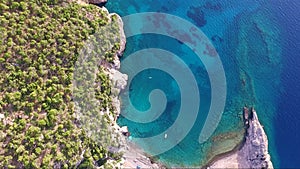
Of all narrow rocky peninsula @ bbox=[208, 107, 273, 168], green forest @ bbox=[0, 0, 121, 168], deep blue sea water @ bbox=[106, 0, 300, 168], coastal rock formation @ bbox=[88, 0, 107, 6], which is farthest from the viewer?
coastal rock formation @ bbox=[88, 0, 107, 6]

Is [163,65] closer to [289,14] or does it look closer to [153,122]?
[153,122]

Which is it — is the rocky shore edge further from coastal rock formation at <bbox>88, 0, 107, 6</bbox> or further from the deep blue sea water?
coastal rock formation at <bbox>88, 0, 107, 6</bbox>

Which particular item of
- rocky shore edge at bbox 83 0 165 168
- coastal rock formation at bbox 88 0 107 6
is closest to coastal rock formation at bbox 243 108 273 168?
rocky shore edge at bbox 83 0 165 168

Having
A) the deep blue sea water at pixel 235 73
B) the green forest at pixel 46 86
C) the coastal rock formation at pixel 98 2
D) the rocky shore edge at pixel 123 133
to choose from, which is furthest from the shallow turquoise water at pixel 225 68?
the green forest at pixel 46 86

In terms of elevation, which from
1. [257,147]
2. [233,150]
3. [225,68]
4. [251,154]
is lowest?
[251,154]

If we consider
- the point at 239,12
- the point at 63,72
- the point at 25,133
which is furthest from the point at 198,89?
the point at 25,133

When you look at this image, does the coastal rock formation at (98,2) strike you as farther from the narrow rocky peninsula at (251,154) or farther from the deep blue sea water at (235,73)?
the narrow rocky peninsula at (251,154)

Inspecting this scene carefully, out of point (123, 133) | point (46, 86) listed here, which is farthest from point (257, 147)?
point (46, 86)

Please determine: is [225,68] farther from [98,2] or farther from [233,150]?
[98,2]
